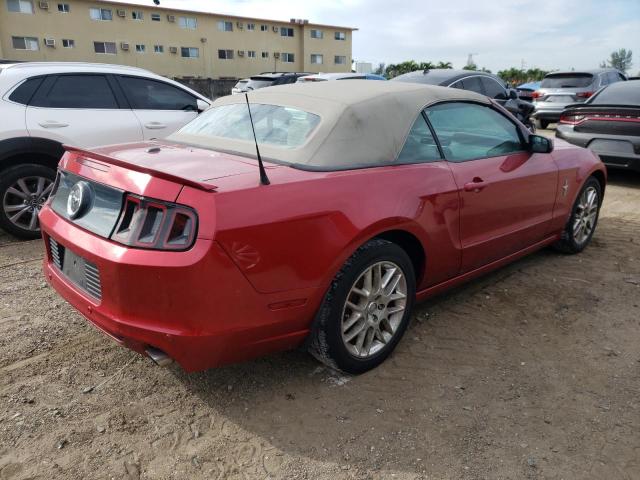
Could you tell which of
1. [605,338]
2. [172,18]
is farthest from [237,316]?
[172,18]

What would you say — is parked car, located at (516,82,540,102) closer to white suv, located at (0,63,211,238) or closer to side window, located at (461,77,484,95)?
side window, located at (461,77,484,95)

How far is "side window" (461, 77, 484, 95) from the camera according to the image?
8.77 meters

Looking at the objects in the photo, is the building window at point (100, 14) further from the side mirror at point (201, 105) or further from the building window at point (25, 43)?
the side mirror at point (201, 105)

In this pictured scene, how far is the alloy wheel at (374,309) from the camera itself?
8.90ft

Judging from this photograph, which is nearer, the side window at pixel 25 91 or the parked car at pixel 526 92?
the side window at pixel 25 91

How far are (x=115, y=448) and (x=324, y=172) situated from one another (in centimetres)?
157

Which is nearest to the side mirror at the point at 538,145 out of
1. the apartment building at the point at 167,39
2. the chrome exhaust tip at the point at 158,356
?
the chrome exhaust tip at the point at 158,356

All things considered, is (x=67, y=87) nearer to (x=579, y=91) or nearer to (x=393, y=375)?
(x=393, y=375)

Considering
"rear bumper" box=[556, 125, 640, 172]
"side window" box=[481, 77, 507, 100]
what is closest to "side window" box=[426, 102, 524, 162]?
"rear bumper" box=[556, 125, 640, 172]

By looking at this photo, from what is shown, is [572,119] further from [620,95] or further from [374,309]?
[374,309]

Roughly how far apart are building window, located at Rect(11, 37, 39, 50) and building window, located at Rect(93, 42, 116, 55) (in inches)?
141

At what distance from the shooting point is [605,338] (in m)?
3.30

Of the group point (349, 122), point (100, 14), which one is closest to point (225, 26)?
point (100, 14)

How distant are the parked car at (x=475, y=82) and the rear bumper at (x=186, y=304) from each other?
22.2ft
